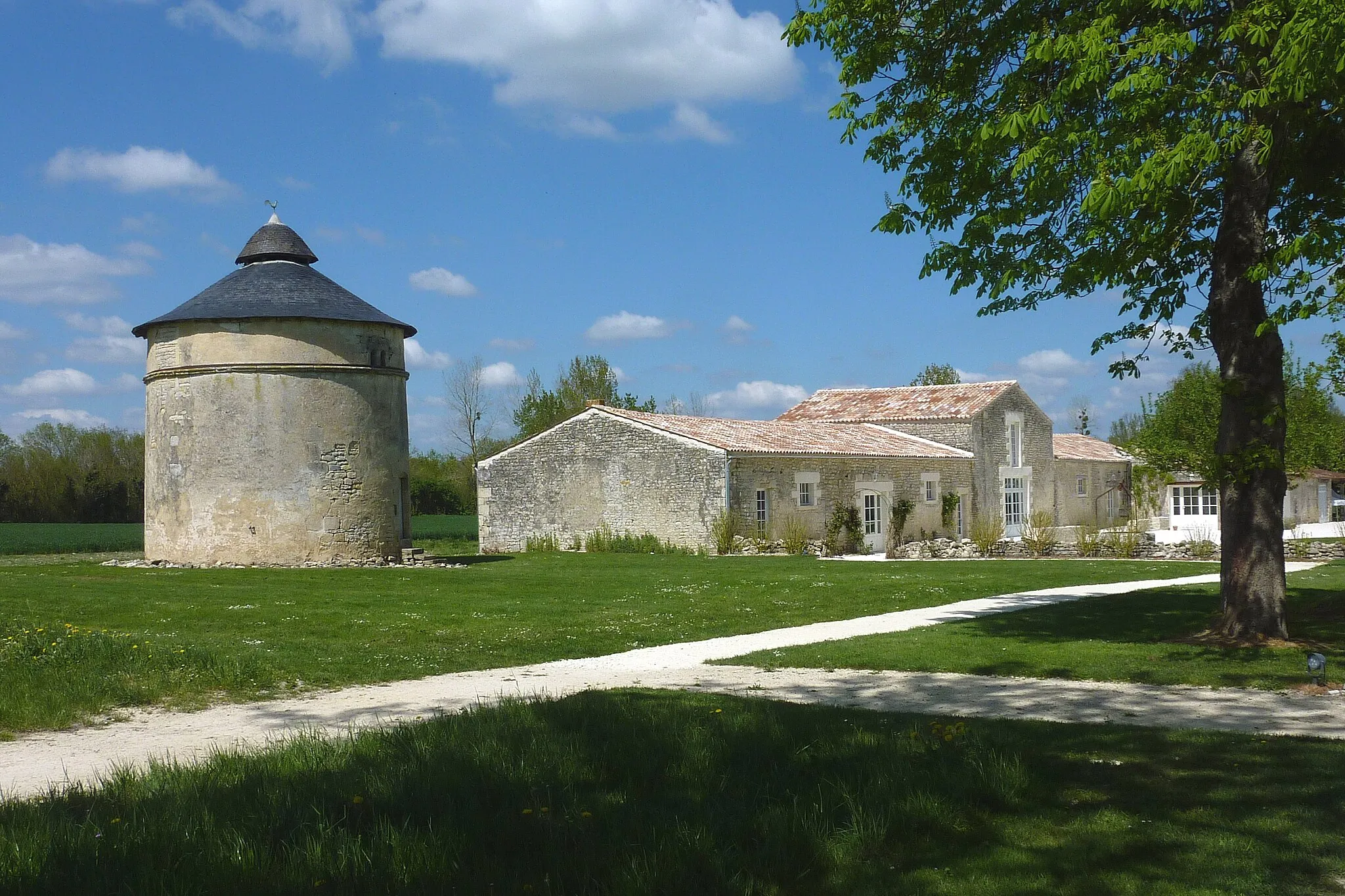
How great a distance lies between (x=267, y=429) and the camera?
24.6 meters

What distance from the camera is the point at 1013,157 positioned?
11.9m

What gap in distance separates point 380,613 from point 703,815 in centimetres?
1079

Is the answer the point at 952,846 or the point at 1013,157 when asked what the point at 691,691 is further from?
the point at 1013,157

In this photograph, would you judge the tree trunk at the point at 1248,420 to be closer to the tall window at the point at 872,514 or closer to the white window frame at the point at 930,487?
the tall window at the point at 872,514

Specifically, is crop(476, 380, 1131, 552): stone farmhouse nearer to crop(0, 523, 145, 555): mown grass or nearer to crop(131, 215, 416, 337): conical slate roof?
crop(131, 215, 416, 337): conical slate roof

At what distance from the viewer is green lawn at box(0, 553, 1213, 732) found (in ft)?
32.5

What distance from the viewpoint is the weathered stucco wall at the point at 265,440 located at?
24.6 meters

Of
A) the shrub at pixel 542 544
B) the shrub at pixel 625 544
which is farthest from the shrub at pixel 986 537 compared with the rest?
the shrub at pixel 542 544

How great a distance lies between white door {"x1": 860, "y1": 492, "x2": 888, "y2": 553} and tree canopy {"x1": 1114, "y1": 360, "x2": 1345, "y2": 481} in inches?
298

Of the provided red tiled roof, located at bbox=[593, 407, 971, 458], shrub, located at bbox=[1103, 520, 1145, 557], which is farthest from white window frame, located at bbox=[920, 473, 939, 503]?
shrub, located at bbox=[1103, 520, 1145, 557]

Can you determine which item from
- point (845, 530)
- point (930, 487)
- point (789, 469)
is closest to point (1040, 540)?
point (845, 530)

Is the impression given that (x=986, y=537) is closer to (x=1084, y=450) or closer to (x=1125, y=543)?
(x=1125, y=543)

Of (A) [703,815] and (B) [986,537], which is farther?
(B) [986,537]

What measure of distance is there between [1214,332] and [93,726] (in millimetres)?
10921
